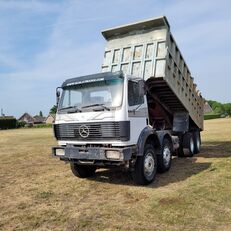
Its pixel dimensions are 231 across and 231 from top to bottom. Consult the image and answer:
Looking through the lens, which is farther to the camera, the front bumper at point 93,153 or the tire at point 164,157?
the tire at point 164,157

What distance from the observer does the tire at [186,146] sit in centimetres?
1192

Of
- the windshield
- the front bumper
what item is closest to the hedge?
the windshield

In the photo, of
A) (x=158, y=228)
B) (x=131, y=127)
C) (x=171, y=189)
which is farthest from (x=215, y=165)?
(x=158, y=228)

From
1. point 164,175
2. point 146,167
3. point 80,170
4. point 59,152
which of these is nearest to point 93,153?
point 59,152

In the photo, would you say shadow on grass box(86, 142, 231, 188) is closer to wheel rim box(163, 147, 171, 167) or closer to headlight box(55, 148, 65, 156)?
wheel rim box(163, 147, 171, 167)

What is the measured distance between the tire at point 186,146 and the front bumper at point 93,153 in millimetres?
4966

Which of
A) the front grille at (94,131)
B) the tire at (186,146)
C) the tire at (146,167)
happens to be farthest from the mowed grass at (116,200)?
the tire at (186,146)

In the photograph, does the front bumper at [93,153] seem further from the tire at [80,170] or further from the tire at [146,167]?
the tire at [80,170]

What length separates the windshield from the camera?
7.35m

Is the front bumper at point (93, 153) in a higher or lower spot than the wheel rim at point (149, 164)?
higher

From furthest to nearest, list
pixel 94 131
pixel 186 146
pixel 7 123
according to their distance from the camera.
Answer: pixel 7 123 → pixel 186 146 → pixel 94 131

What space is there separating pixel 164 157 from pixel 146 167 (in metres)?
1.48

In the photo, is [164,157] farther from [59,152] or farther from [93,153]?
[59,152]

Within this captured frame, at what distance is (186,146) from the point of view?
39.2 feet
